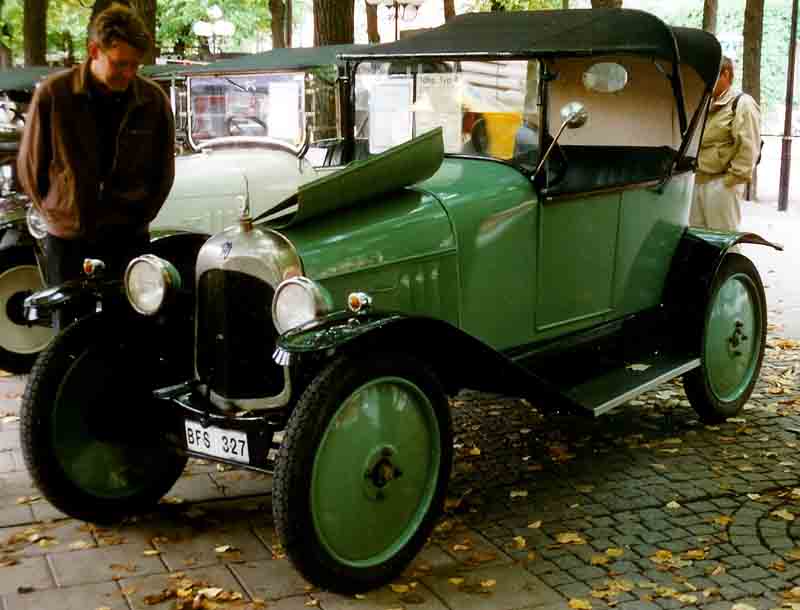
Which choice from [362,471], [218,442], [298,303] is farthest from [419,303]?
[218,442]

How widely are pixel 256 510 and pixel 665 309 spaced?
2603 mm

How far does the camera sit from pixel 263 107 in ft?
23.2

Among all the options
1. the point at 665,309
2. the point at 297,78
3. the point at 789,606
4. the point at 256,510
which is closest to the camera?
the point at 789,606

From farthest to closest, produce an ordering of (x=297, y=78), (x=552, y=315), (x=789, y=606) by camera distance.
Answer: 1. (x=297, y=78)
2. (x=552, y=315)
3. (x=789, y=606)

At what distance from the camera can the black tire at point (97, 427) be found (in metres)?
4.06

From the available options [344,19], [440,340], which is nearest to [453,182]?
[440,340]

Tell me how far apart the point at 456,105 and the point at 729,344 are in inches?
85.4

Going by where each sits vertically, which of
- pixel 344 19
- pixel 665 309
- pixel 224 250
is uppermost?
pixel 344 19

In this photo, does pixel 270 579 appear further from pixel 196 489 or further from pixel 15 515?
pixel 15 515

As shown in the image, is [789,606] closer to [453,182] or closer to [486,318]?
[486,318]

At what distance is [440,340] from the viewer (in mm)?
3918

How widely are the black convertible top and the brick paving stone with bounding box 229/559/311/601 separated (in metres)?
Result: 2.49

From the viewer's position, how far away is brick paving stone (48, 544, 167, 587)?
380cm

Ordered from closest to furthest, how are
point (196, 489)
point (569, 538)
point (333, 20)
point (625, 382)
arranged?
point (569, 538) < point (196, 489) < point (625, 382) < point (333, 20)
